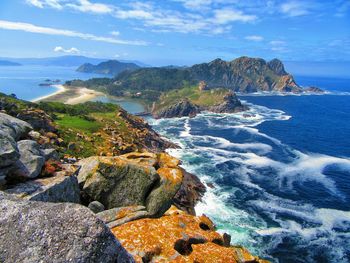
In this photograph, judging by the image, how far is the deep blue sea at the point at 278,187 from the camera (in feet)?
197

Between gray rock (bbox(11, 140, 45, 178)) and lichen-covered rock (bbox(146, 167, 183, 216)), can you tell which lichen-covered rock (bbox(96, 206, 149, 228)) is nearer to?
lichen-covered rock (bbox(146, 167, 183, 216))

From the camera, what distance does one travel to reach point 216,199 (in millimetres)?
78312

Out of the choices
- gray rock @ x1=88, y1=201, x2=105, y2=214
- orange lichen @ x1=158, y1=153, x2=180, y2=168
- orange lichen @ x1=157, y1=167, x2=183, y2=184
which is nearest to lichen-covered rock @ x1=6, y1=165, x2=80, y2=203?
gray rock @ x1=88, y1=201, x2=105, y2=214

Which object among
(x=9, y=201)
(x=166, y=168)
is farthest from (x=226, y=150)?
(x=9, y=201)

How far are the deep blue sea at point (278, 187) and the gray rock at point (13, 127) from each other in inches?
1815

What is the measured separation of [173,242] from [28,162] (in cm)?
987

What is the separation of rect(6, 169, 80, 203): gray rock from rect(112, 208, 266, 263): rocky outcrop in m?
4.02

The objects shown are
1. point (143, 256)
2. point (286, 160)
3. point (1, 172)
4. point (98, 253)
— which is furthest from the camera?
point (286, 160)

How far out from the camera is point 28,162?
749 inches

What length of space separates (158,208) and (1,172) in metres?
10.3

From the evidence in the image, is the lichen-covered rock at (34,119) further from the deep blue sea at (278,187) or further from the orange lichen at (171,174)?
the orange lichen at (171,174)

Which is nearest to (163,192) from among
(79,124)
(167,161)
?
(167,161)

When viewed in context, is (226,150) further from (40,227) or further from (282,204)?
(40,227)

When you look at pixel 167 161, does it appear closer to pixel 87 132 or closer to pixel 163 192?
pixel 163 192
